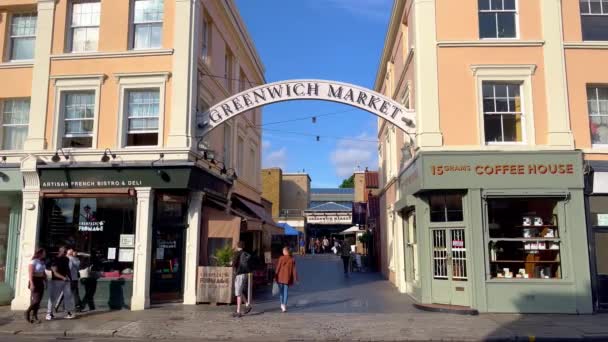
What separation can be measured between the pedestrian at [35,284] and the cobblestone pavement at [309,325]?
0.34 meters

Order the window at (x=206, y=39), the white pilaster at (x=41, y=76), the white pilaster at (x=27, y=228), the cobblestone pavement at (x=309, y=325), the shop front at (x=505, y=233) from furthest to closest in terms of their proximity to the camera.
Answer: the window at (x=206, y=39)
the white pilaster at (x=41, y=76)
the white pilaster at (x=27, y=228)
the shop front at (x=505, y=233)
the cobblestone pavement at (x=309, y=325)

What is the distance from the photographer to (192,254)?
14.2 meters

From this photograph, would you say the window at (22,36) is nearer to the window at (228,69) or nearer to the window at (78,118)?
the window at (78,118)

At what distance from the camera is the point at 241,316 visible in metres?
12.3

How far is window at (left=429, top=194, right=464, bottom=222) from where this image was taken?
44.8 ft

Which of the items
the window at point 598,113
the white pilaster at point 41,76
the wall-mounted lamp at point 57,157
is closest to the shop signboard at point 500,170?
the window at point 598,113

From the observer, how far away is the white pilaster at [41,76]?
1465cm

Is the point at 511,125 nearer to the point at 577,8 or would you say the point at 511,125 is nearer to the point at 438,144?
the point at 438,144

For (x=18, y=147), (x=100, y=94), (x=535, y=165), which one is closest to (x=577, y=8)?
(x=535, y=165)

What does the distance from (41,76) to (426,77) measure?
11266 mm

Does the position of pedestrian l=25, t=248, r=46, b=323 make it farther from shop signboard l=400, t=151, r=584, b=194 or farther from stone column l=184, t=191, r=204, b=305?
shop signboard l=400, t=151, r=584, b=194

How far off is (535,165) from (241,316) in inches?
337

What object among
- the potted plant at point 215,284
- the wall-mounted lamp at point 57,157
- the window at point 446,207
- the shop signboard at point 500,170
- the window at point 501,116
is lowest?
the potted plant at point 215,284

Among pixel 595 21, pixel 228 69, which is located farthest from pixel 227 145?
pixel 595 21
